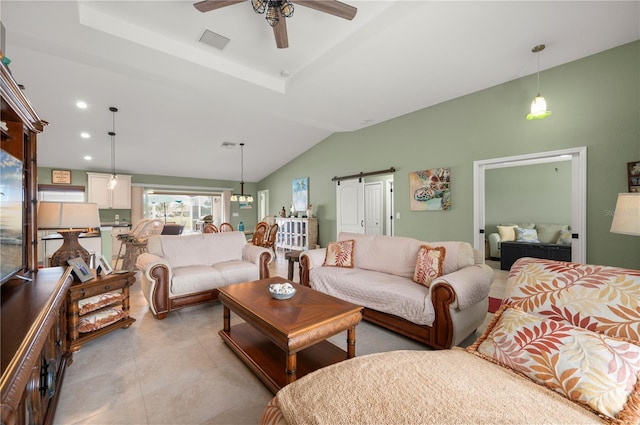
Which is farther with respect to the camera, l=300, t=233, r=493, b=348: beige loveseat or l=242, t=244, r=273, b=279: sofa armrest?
l=242, t=244, r=273, b=279: sofa armrest

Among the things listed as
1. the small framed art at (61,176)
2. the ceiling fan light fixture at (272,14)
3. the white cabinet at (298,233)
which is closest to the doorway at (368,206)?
the white cabinet at (298,233)

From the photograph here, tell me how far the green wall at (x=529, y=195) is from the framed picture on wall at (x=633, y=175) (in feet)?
10.9

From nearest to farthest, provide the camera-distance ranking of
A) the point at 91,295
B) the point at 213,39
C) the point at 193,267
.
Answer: the point at 91,295 < the point at 213,39 < the point at 193,267

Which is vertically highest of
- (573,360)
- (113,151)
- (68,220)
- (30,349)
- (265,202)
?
(113,151)

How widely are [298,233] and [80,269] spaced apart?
208 inches

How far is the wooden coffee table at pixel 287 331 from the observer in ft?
5.37

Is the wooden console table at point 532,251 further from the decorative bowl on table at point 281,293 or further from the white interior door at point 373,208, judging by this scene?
the decorative bowl on table at point 281,293

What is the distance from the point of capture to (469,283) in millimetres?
2174

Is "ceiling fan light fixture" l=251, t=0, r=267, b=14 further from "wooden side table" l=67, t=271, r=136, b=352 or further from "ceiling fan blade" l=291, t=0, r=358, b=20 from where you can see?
"wooden side table" l=67, t=271, r=136, b=352

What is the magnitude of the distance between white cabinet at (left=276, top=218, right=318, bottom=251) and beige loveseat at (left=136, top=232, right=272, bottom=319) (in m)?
3.00

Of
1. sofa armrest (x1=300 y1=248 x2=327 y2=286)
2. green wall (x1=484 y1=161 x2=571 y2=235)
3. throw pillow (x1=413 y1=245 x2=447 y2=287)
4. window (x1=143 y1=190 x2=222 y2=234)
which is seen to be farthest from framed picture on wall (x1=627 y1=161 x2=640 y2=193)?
window (x1=143 y1=190 x2=222 y2=234)

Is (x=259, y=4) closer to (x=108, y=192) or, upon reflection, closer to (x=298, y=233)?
(x=298, y=233)

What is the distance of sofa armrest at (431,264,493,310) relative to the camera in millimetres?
2061

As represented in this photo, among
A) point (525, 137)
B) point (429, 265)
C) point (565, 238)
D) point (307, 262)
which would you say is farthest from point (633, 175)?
point (307, 262)
